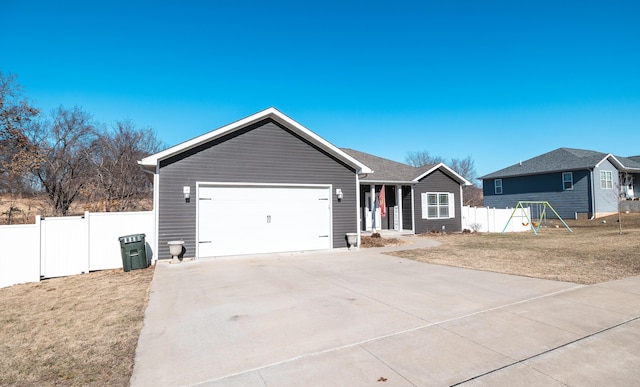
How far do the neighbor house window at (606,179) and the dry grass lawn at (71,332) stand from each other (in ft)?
102

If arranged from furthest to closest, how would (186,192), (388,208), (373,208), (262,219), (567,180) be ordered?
(567,180) → (388,208) → (373,208) → (262,219) → (186,192)

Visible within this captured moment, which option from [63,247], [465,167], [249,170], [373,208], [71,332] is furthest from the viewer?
[465,167]

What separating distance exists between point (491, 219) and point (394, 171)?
7384 millimetres

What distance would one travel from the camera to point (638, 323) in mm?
4457

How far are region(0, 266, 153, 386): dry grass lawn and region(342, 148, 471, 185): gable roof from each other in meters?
12.4

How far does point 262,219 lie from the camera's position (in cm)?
1136

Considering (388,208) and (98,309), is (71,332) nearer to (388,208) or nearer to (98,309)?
(98,309)

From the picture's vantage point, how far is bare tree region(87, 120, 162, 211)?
1898 cm

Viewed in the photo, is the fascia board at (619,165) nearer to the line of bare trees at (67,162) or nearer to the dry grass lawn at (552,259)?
the dry grass lawn at (552,259)

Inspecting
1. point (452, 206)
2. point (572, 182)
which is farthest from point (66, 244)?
point (572, 182)

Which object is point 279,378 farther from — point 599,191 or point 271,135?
point 599,191

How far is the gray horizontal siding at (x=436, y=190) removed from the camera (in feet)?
60.0

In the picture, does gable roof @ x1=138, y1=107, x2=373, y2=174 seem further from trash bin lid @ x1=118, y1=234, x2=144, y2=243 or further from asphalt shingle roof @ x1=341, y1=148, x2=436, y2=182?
asphalt shingle roof @ x1=341, y1=148, x2=436, y2=182

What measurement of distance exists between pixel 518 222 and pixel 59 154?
27802 millimetres
